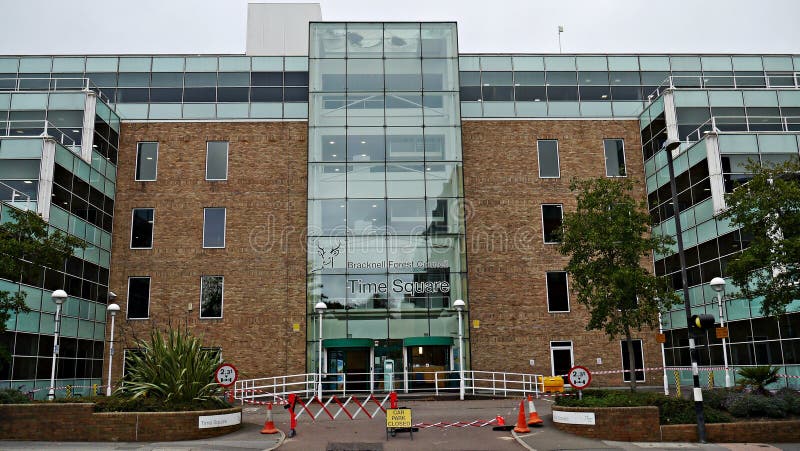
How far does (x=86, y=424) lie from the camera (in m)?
17.0

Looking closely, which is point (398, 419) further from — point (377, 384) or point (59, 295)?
point (377, 384)

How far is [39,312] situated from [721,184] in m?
28.3

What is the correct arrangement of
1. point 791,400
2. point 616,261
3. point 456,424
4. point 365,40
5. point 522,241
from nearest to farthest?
point 791,400 < point 456,424 < point 616,261 < point 522,241 < point 365,40

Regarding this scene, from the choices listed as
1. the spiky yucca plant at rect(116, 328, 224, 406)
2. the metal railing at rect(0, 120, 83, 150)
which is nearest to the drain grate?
the spiky yucca plant at rect(116, 328, 224, 406)

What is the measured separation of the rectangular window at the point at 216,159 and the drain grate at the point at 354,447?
819 inches

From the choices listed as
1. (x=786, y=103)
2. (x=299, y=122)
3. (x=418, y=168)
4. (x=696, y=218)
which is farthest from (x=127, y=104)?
(x=786, y=103)

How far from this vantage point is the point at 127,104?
35.8m

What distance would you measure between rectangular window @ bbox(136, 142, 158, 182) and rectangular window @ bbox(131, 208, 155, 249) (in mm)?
1674

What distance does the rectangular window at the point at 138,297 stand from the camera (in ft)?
108

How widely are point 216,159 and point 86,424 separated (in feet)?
64.4

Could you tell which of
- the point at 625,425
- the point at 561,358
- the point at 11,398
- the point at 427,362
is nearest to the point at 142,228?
the point at 427,362

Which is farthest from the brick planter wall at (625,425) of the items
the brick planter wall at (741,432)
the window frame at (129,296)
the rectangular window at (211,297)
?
the window frame at (129,296)

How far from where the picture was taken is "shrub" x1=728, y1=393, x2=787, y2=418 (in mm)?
17141

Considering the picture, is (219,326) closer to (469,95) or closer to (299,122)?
(299,122)
